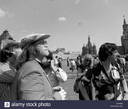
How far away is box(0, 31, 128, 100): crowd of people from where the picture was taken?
251 centimetres

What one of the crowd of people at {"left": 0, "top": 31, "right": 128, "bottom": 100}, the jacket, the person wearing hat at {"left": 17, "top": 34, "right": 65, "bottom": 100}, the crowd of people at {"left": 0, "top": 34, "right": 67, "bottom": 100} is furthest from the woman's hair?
the jacket

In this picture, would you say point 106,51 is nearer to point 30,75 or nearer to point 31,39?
point 31,39

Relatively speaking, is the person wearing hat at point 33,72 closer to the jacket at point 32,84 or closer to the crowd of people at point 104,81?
the jacket at point 32,84

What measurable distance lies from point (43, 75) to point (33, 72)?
12cm

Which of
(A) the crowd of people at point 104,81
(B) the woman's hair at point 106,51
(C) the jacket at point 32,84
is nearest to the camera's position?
(C) the jacket at point 32,84

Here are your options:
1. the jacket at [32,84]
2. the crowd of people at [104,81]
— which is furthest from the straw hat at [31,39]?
the crowd of people at [104,81]

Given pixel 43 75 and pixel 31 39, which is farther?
pixel 31 39

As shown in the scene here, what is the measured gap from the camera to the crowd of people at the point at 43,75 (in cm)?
251

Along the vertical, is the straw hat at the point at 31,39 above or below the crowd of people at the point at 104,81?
above

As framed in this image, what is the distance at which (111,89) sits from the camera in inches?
161

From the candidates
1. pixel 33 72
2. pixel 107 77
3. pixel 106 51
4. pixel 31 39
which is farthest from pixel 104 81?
pixel 33 72

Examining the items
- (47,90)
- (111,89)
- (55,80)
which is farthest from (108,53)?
(47,90)

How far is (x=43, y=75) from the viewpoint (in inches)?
103

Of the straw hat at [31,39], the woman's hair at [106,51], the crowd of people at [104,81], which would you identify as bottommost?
the crowd of people at [104,81]
